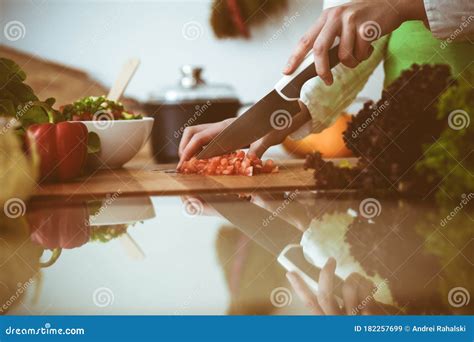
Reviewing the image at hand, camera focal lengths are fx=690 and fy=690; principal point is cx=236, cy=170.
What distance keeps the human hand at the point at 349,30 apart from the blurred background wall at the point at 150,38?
12cm

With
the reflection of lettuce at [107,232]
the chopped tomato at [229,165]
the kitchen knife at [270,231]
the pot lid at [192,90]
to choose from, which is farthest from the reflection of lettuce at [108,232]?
the pot lid at [192,90]

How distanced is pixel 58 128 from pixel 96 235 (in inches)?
12.4

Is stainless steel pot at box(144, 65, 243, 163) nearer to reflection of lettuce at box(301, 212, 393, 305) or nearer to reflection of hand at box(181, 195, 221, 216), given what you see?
reflection of hand at box(181, 195, 221, 216)

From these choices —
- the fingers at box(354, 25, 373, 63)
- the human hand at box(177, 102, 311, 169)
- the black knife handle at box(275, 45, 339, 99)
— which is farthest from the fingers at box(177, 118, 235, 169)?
the fingers at box(354, 25, 373, 63)

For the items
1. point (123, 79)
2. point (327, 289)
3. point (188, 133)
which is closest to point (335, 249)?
point (327, 289)

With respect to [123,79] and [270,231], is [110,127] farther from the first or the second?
[270,231]

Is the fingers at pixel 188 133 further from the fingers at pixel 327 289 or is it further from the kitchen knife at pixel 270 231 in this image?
the fingers at pixel 327 289

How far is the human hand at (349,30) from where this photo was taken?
2.97 ft

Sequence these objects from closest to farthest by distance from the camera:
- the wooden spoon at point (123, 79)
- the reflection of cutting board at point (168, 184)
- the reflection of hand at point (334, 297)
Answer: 1. the reflection of hand at point (334, 297)
2. the reflection of cutting board at point (168, 184)
3. the wooden spoon at point (123, 79)

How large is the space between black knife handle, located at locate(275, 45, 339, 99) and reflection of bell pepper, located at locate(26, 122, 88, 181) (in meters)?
0.35

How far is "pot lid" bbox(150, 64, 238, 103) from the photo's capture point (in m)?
1.13

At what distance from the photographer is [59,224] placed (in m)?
0.87

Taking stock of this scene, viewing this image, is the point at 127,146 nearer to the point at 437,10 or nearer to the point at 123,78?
the point at 123,78

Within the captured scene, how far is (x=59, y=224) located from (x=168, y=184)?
204 mm
